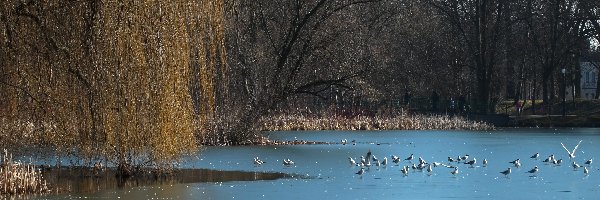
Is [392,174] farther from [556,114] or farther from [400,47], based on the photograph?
[400,47]

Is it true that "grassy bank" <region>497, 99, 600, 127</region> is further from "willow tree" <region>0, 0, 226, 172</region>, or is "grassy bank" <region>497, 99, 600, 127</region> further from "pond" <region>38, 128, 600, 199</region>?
"willow tree" <region>0, 0, 226, 172</region>

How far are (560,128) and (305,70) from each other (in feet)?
52.2

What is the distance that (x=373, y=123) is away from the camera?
47.2m

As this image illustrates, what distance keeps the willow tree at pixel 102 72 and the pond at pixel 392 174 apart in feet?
3.17

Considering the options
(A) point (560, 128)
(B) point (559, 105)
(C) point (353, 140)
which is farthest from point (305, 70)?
(B) point (559, 105)

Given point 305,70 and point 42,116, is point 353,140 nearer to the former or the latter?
point 305,70

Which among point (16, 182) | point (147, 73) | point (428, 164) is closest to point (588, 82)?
point (428, 164)

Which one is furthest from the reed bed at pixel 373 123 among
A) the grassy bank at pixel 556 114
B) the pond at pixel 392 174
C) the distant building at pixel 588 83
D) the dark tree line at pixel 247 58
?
the distant building at pixel 588 83

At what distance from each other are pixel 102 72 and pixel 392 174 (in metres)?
7.96

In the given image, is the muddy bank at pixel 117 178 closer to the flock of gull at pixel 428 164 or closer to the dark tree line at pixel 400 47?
the flock of gull at pixel 428 164

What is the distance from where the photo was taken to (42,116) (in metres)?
19.3

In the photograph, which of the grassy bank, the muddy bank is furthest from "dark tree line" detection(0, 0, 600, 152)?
the grassy bank

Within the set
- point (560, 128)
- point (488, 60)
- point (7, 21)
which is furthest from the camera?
point (488, 60)

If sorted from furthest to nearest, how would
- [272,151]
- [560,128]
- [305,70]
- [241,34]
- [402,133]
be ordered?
[560,128]
[402,133]
[305,70]
[241,34]
[272,151]
